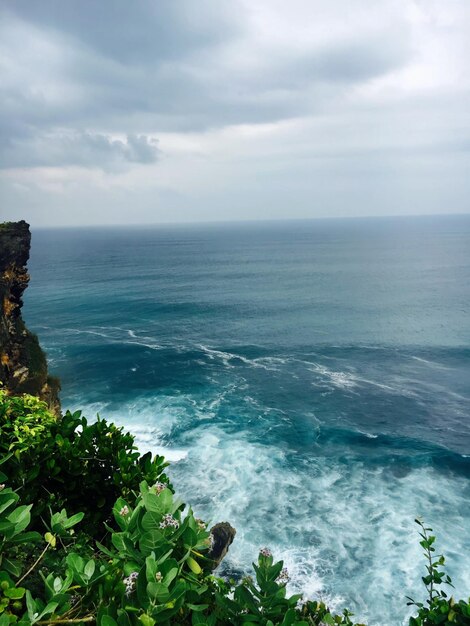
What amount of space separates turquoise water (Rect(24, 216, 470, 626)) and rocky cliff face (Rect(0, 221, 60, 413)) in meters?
9.91

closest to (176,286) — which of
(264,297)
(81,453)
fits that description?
(264,297)

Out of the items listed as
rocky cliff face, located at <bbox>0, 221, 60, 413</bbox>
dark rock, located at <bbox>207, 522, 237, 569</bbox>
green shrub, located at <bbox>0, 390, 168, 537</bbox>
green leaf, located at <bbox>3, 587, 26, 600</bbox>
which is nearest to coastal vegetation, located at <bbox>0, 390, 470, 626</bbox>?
green leaf, located at <bbox>3, 587, 26, 600</bbox>

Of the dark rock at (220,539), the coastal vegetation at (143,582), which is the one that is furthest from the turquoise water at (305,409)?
the coastal vegetation at (143,582)

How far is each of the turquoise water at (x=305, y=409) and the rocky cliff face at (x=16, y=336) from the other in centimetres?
991

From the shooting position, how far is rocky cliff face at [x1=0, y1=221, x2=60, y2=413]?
41.6m

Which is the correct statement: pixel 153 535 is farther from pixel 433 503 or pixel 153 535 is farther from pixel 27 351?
pixel 27 351

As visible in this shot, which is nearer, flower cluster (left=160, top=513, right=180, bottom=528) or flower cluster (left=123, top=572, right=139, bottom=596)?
flower cluster (left=123, top=572, right=139, bottom=596)

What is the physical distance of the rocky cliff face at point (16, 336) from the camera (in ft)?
136

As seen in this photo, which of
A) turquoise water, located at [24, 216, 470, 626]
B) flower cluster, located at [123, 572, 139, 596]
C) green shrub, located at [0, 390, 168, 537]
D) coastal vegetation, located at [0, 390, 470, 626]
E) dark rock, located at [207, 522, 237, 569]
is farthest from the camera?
turquoise water, located at [24, 216, 470, 626]

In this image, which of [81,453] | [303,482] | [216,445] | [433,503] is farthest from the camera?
[216,445]

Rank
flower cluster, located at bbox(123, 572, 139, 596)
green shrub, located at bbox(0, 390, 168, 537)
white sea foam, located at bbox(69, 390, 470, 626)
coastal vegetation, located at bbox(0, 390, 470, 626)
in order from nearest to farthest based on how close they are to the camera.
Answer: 1. coastal vegetation, located at bbox(0, 390, 470, 626)
2. flower cluster, located at bbox(123, 572, 139, 596)
3. green shrub, located at bbox(0, 390, 168, 537)
4. white sea foam, located at bbox(69, 390, 470, 626)

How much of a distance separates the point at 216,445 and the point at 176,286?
94.6 metres

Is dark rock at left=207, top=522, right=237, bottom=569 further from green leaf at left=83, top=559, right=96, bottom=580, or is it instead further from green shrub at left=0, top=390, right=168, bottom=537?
green leaf at left=83, top=559, right=96, bottom=580

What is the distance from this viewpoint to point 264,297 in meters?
118
